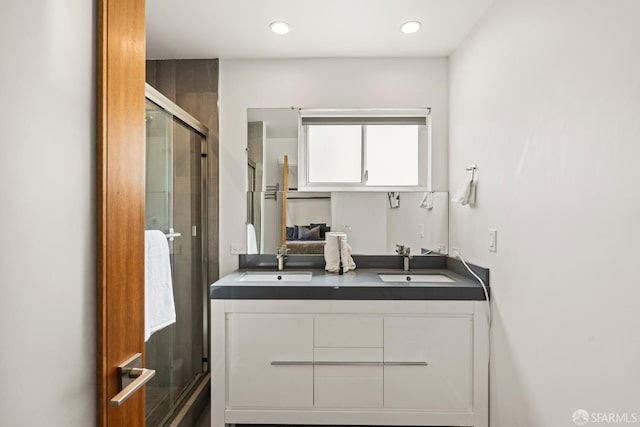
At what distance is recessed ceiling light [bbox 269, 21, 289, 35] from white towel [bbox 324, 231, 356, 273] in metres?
1.32

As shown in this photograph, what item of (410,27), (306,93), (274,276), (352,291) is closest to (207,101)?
(306,93)

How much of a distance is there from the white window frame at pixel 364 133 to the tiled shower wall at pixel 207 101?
2.00 feet

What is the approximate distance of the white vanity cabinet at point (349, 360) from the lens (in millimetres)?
1918

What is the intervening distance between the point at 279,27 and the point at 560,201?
172cm

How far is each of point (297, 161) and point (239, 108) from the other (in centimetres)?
56

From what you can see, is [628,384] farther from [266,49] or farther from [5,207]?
[266,49]

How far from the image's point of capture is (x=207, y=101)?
248 centimetres

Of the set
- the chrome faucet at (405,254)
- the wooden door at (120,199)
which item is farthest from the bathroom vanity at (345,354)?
the wooden door at (120,199)

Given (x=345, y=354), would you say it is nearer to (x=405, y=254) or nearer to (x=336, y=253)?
(x=336, y=253)

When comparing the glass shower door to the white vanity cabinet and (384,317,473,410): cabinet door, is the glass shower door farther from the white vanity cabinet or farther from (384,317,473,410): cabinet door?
(384,317,473,410): cabinet door

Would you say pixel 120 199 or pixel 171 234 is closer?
pixel 120 199

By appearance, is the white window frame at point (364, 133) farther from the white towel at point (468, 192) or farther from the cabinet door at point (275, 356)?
the cabinet door at point (275, 356)

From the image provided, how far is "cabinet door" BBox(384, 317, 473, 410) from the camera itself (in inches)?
75.4

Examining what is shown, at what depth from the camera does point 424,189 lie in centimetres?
250
